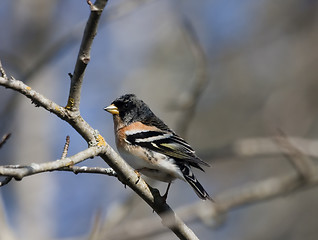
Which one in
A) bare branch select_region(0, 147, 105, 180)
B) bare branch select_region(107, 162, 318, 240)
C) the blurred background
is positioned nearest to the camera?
bare branch select_region(0, 147, 105, 180)

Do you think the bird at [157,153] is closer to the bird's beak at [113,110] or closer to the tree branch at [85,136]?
the bird's beak at [113,110]

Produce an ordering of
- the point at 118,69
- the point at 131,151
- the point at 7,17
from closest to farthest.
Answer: the point at 131,151 < the point at 7,17 < the point at 118,69

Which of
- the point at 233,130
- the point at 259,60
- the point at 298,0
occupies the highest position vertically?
the point at 298,0

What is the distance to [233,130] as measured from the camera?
10914 millimetres

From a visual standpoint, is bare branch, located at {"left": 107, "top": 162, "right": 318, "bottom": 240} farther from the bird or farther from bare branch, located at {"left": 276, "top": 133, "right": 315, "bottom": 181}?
the bird

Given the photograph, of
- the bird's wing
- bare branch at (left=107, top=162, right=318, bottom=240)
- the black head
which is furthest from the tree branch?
the black head

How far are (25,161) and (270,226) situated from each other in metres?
4.98

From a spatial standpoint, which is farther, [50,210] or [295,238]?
[295,238]

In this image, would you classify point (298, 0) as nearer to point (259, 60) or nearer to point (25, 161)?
point (259, 60)

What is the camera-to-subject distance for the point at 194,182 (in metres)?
3.81

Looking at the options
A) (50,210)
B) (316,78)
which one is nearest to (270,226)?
(316,78)

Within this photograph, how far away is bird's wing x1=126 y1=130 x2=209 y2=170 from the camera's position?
163 inches

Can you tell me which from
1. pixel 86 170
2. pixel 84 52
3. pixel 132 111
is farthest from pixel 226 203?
pixel 84 52

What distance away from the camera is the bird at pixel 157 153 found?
3989 mm
